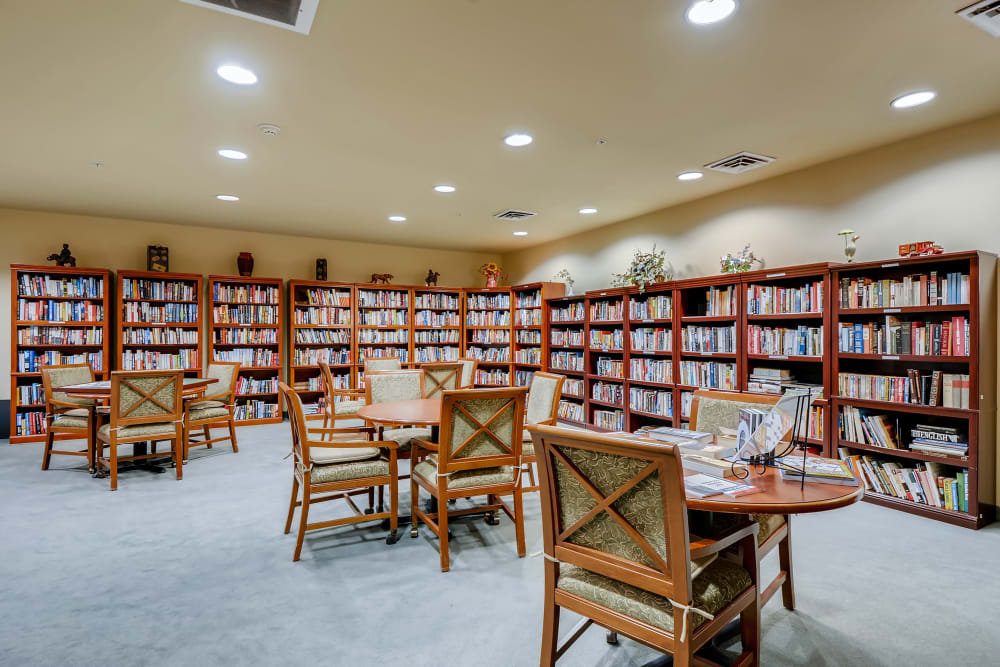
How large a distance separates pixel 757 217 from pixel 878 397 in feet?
6.78

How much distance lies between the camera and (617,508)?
5.05 ft

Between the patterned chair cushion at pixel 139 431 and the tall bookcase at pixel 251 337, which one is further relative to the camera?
the tall bookcase at pixel 251 337

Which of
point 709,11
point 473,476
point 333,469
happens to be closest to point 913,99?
point 709,11

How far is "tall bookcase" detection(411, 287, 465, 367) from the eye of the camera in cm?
848

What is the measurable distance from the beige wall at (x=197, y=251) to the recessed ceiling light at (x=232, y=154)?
3542 mm

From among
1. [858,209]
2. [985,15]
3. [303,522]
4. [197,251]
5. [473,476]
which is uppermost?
[985,15]

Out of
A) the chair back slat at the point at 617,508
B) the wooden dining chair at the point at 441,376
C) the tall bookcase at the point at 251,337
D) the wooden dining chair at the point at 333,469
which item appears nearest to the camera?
the chair back slat at the point at 617,508

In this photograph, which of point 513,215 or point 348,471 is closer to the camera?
point 348,471

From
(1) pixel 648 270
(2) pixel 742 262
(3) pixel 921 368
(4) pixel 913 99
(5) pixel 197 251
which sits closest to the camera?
(4) pixel 913 99

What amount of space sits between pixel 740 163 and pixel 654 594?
4.02 metres

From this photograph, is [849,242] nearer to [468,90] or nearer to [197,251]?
[468,90]

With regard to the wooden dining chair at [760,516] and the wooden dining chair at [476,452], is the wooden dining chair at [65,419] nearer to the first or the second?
the wooden dining chair at [476,452]

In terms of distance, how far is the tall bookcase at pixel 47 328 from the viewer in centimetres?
595

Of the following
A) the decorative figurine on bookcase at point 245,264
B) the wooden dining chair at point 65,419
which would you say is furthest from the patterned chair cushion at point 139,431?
the decorative figurine on bookcase at point 245,264
